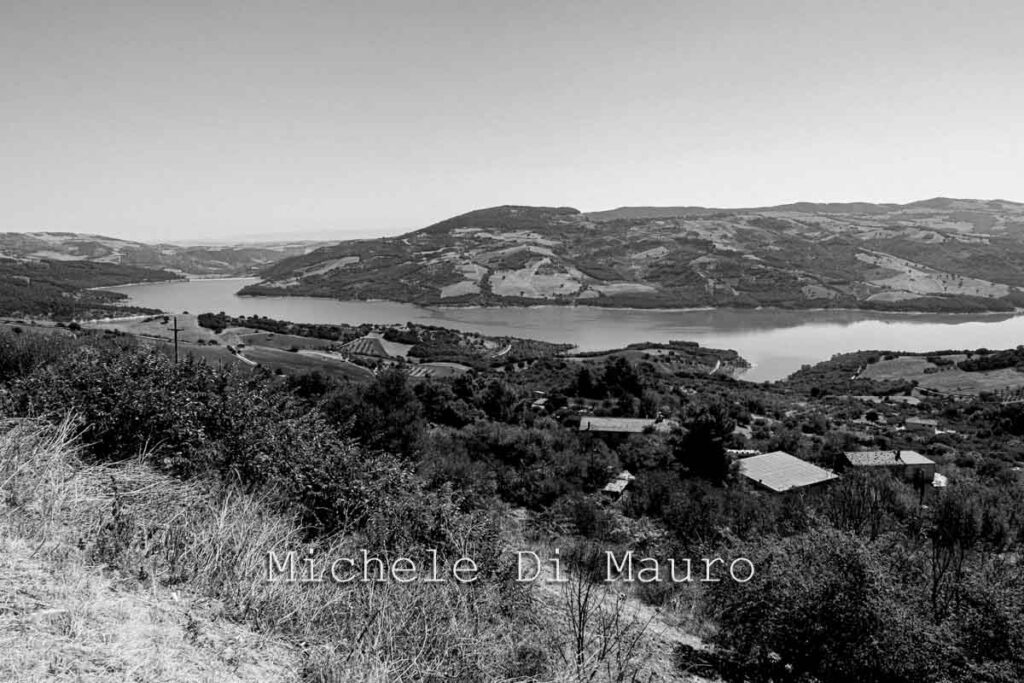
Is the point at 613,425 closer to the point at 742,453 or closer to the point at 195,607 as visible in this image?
the point at 742,453

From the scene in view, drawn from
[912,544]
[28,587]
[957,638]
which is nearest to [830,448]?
[912,544]

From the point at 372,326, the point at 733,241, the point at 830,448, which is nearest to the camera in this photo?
the point at 830,448

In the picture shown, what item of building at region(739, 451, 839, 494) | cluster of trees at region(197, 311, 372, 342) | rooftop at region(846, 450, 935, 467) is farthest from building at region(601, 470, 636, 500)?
cluster of trees at region(197, 311, 372, 342)

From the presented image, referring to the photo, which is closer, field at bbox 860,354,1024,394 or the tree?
the tree

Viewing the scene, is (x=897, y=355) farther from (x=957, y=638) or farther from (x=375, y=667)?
(x=375, y=667)

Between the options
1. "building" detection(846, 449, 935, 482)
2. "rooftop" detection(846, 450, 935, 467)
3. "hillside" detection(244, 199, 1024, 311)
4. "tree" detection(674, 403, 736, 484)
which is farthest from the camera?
"hillside" detection(244, 199, 1024, 311)

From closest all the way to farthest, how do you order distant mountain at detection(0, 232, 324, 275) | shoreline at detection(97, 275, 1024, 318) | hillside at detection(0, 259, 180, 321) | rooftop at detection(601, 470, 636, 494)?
rooftop at detection(601, 470, 636, 494) → hillside at detection(0, 259, 180, 321) → shoreline at detection(97, 275, 1024, 318) → distant mountain at detection(0, 232, 324, 275)

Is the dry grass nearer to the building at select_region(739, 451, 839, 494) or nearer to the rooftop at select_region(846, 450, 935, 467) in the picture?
the building at select_region(739, 451, 839, 494)
